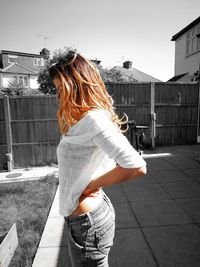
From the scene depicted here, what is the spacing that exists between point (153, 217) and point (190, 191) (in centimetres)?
157

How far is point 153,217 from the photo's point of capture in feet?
13.1

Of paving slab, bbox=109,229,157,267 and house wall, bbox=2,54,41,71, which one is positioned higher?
house wall, bbox=2,54,41,71

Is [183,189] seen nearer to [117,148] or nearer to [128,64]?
[117,148]

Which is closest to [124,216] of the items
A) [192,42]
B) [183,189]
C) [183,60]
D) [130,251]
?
[130,251]

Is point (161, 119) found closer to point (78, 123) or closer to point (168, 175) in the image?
point (168, 175)

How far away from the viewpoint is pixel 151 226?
3705mm

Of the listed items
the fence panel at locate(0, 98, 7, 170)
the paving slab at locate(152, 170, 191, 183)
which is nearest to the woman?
the paving slab at locate(152, 170, 191, 183)

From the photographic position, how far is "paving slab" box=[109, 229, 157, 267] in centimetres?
289

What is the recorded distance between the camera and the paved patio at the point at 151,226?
9.74ft

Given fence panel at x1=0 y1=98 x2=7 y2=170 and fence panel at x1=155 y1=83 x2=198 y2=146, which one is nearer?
fence panel at x1=0 y1=98 x2=7 y2=170

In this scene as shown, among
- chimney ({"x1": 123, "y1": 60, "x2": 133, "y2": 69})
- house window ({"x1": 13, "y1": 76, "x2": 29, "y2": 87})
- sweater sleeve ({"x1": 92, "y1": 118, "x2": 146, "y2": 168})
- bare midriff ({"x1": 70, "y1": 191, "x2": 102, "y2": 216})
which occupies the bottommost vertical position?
bare midriff ({"x1": 70, "y1": 191, "x2": 102, "y2": 216})

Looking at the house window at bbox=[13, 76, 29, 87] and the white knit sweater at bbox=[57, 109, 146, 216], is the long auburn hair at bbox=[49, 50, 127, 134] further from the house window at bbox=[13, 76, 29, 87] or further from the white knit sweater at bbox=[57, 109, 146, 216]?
the house window at bbox=[13, 76, 29, 87]

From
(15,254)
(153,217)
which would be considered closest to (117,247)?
(153,217)

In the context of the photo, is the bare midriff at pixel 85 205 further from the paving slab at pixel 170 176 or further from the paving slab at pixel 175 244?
the paving slab at pixel 170 176
